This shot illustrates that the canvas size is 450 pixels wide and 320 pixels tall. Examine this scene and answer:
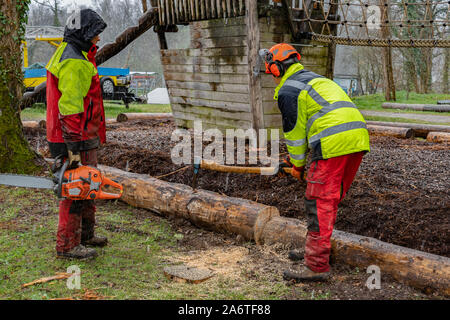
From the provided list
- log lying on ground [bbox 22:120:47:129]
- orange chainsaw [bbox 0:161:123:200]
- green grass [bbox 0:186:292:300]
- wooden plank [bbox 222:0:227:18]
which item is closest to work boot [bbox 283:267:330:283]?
green grass [bbox 0:186:292:300]

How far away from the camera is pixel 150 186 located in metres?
5.65

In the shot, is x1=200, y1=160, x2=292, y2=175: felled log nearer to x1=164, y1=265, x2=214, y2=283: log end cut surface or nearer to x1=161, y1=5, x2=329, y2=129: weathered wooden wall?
x1=164, y1=265, x2=214, y2=283: log end cut surface

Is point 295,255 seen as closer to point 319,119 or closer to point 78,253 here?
point 319,119

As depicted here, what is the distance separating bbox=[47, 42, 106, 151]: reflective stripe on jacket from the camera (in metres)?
3.74

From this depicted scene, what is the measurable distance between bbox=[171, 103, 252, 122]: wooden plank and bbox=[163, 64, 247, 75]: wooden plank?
92cm

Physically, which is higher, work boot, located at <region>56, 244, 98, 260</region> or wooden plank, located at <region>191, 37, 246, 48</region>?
wooden plank, located at <region>191, 37, 246, 48</region>

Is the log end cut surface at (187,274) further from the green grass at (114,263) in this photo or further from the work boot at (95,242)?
the work boot at (95,242)

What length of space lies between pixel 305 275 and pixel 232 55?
6.74m

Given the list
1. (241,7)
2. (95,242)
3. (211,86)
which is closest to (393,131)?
(211,86)

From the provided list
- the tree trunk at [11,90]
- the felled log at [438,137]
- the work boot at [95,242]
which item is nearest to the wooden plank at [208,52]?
the tree trunk at [11,90]

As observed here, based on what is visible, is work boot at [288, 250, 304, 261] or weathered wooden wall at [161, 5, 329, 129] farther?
weathered wooden wall at [161, 5, 329, 129]

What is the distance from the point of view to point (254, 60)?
895 centimetres

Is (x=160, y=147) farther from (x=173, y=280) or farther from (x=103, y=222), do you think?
(x=173, y=280)

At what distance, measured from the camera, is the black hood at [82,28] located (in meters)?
3.87
